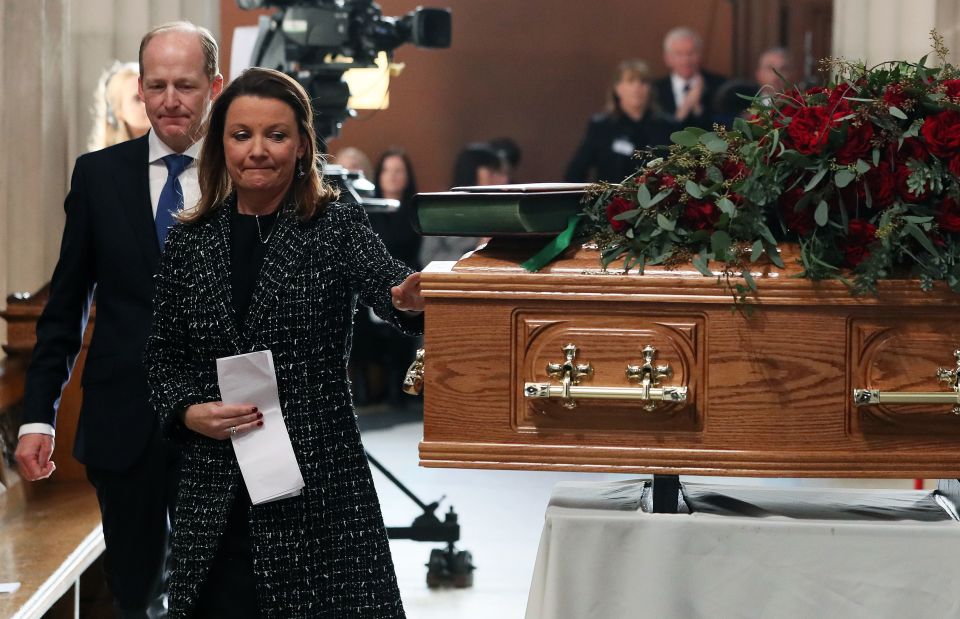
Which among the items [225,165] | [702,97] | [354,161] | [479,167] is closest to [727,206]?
[225,165]

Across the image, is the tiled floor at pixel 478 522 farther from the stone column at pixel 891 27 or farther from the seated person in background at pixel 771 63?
the seated person in background at pixel 771 63

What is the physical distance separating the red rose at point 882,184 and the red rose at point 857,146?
0.02 metres

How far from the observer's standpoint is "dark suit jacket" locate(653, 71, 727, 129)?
9.03 meters

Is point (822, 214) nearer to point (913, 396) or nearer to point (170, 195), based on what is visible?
point (913, 396)

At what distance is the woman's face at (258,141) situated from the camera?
74.9 inches

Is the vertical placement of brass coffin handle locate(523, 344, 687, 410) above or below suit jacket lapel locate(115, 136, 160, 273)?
below

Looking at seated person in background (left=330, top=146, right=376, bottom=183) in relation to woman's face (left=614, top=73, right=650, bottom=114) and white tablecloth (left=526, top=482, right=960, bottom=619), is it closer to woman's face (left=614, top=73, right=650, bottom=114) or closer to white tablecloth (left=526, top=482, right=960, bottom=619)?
woman's face (left=614, top=73, right=650, bottom=114)

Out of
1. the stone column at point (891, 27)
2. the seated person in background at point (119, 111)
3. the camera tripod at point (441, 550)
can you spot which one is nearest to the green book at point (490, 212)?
the camera tripod at point (441, 550)

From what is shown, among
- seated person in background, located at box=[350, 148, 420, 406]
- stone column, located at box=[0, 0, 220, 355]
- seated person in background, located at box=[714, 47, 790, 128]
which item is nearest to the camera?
stone column, located at box=[0, 0, 220, 355]

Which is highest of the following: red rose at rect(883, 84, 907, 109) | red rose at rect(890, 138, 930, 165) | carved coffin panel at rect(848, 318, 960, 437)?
red rose at rect(883, 84, 907, 109)

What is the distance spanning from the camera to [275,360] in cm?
193

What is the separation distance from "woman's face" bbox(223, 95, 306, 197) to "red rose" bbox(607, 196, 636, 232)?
50cm

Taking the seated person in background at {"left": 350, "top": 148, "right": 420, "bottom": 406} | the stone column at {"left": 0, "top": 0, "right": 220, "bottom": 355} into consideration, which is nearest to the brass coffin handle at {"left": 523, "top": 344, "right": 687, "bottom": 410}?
the stone column at {"left": 0, "top": 0, "right": 220, "bottom": 355}

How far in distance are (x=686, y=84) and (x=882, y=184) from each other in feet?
25.6
